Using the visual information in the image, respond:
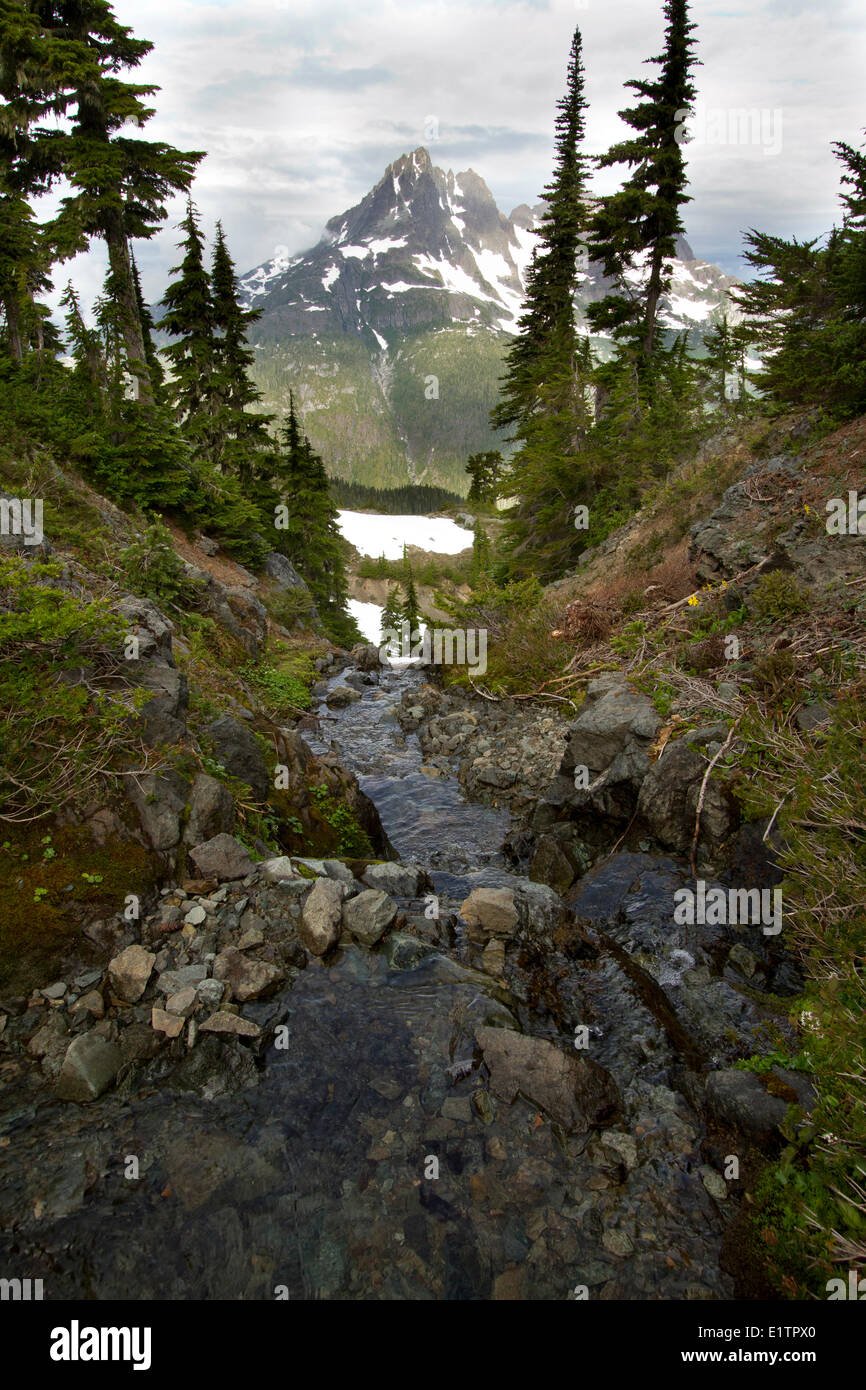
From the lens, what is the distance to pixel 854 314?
1141 centimetres

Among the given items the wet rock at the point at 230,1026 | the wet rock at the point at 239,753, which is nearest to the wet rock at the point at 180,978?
the wet rock at the point at 230,1026

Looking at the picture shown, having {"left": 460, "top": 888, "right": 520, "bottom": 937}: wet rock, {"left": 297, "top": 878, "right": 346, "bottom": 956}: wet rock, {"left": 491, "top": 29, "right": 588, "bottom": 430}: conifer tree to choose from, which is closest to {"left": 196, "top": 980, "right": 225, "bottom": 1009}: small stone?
{"left": 297, "top": 878, "right": 346, "bottom": 956}: wet rock

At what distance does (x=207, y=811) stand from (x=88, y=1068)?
8.33 ft

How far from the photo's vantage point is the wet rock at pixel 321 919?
584 centimetres

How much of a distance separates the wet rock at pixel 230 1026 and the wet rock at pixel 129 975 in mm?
634

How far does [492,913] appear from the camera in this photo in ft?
22.8

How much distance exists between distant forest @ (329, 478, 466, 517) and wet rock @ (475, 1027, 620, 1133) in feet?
460

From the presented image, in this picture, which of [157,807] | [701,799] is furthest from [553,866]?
[157,807]

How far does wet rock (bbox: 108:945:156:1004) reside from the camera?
4.83m

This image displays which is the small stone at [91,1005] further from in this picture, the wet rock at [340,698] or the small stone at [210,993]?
the wet rock at [340,698]

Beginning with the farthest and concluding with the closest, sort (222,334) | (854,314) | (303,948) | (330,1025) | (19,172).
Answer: (222,334), (19,172), (854,314), (303,948), (330,1025)

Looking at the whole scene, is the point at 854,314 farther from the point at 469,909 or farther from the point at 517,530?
the point at 517,530
